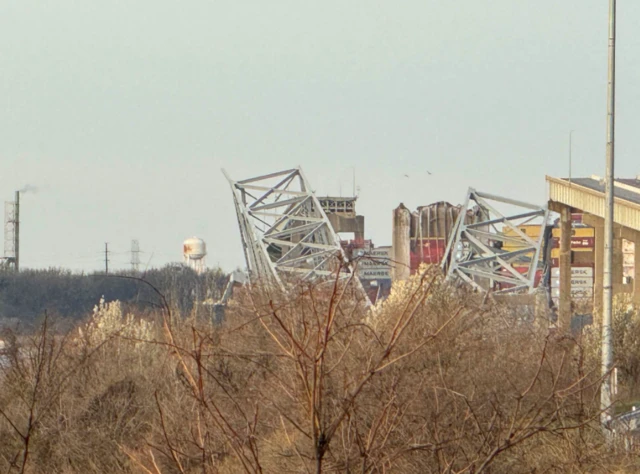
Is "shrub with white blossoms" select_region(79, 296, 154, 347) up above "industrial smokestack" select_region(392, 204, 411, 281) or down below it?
below

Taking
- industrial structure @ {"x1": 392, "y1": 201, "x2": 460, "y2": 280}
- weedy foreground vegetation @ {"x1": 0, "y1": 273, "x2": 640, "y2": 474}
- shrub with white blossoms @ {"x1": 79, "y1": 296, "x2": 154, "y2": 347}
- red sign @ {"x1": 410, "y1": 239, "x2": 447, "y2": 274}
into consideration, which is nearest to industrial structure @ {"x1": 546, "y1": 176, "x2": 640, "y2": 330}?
weedy foreground vegetation @ {"x1": 0, "y1": 273, "x2": 640, "y2": 474}

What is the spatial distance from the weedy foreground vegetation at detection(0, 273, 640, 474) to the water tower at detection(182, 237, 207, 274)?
2800 inches

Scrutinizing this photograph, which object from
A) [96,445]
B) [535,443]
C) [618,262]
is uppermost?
[618,262]

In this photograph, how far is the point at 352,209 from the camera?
67.7 meters

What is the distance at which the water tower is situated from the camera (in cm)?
10031

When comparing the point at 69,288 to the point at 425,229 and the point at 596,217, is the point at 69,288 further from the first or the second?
the point at 596,217

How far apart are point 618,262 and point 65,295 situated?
218 ft

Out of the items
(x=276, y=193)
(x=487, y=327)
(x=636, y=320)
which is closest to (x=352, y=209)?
(x=276, y=193)

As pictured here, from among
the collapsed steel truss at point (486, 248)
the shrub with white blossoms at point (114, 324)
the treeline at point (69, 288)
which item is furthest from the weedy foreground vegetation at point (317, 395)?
the treeline at point (69, 288)

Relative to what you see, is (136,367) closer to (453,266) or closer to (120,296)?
(453,266)

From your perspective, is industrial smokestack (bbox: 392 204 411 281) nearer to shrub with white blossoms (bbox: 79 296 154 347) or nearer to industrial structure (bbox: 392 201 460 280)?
industrial structure (bbox: 392 201 460 280)

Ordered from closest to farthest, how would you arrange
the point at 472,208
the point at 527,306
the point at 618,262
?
the point at 618,262, the point at 527,306, the point at 472,208

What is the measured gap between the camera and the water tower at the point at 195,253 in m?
100

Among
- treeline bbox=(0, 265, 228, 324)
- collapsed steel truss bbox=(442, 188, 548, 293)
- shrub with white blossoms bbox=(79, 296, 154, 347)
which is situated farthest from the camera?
treeline bbox=(0, 265, 228, 324)
